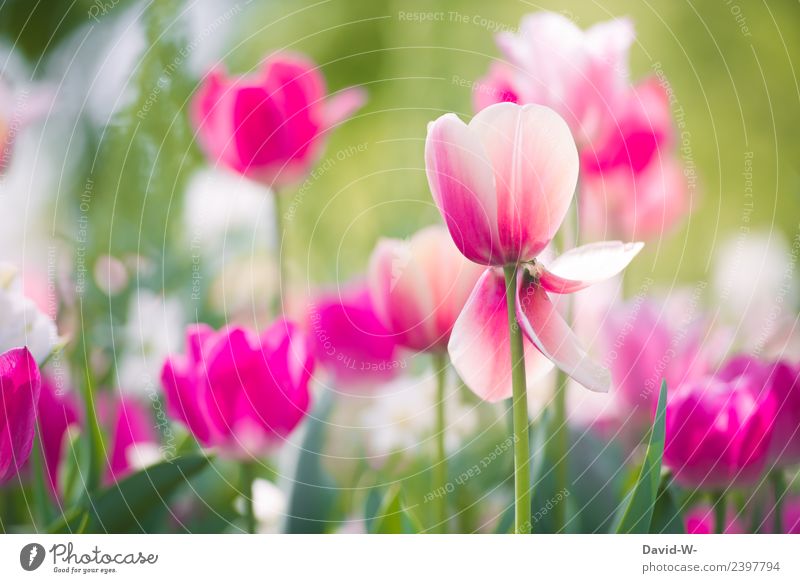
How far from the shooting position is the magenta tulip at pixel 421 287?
0.35 meters

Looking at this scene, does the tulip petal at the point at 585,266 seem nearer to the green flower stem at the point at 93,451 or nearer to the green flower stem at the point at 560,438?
the green flower stem at the point at 560,438

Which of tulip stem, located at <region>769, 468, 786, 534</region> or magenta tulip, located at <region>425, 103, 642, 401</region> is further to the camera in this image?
tulip stem, located at <region>769, 468, 786, 534</region>

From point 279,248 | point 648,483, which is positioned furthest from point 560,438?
point 279,248

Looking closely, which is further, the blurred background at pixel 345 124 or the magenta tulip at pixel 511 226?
the blurred background at pixel 345 124

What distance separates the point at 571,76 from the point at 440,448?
179mm

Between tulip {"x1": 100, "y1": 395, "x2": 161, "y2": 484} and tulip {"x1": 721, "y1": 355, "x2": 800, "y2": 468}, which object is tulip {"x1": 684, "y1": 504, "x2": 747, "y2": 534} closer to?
tulip {"x1": 721, "y1": 355, "x2": 800, "y2": 468}

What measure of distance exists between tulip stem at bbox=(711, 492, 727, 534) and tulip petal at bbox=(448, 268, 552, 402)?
0.13m

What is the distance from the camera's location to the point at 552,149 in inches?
12.2

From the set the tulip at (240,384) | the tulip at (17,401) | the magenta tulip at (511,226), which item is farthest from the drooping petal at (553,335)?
the tulip at (17,401)

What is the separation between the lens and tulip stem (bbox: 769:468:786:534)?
406 mm

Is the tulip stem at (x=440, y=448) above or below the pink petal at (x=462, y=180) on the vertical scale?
below

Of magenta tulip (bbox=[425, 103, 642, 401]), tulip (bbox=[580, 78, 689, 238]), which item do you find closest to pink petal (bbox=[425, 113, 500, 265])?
magenta tulip (bbox=[425, 103, 642, 401])
